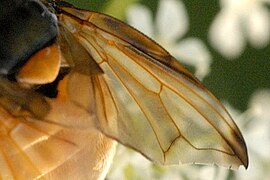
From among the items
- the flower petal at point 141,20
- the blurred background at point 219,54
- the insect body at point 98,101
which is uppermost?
the insect body at point 98,101

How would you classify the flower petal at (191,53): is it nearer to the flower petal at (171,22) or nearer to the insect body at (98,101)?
the flower petal at (171,22)

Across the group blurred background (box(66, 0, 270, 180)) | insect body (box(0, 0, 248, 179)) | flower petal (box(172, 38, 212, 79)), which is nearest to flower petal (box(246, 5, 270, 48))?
blurred background (box(66, 0, 270, 180))

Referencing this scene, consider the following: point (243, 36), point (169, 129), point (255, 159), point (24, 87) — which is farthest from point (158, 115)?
point (243, 36)

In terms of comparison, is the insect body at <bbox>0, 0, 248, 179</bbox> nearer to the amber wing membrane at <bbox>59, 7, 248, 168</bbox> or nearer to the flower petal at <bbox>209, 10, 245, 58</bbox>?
the amber wing membrane at <bbox>59, 7, 248, 168</bbox>

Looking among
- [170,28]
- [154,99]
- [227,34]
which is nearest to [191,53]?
[170,28]

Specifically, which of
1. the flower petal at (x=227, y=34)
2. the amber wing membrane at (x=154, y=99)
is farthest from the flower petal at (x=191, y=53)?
the amber wing membrane at (x=154, y=99)

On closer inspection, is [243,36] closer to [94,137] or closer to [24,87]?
[94,137]

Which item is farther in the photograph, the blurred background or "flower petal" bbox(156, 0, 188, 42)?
"flower petal" bbox(156, 0, 188, 42)
